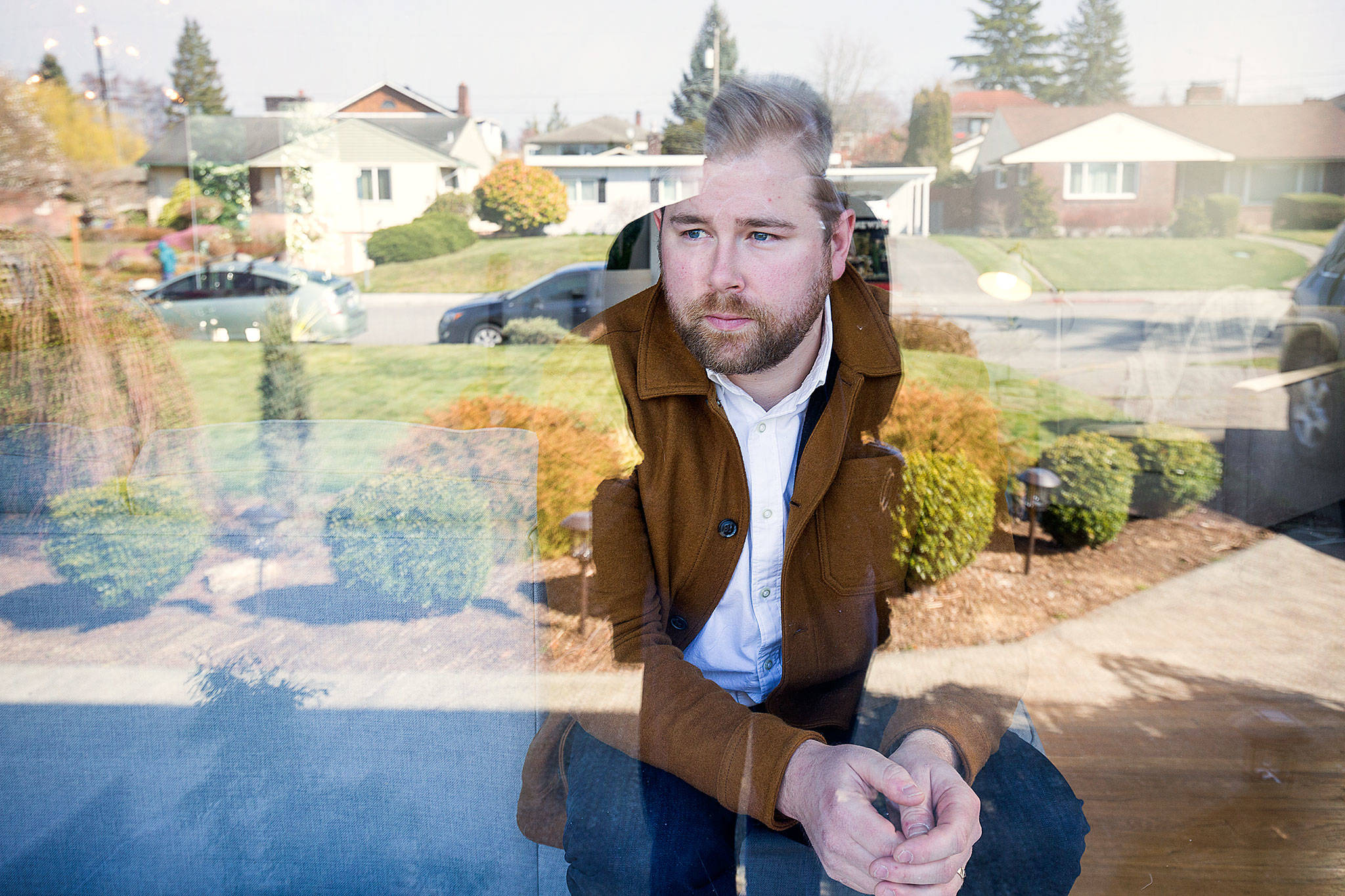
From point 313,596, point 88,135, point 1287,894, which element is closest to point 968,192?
point 313,596

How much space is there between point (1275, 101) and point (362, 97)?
6.18 ft

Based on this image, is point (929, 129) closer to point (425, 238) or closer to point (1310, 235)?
point (425, 238)

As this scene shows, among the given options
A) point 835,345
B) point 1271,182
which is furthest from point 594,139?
point 1271,182

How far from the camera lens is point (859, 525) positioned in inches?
37.9

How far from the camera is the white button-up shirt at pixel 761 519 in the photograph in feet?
3.02

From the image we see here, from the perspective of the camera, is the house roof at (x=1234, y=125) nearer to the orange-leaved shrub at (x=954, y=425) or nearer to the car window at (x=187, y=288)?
the orange-leaved shrub at (x=954, y=425)

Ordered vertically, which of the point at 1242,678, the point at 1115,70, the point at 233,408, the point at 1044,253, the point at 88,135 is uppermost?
the point at 88,135

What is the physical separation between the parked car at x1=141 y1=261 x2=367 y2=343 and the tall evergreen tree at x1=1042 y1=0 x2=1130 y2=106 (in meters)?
2.16

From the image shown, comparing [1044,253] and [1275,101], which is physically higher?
[1275,101]

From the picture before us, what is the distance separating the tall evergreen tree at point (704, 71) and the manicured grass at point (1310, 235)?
8.64 ft

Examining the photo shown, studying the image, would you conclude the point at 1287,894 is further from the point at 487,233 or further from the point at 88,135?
the point at 88,135

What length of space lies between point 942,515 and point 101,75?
7.33ft

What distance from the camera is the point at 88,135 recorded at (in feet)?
7.46

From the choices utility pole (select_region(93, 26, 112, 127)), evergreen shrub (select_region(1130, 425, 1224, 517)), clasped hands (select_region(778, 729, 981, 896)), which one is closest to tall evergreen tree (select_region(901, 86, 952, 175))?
clasped hands (select_region(778, 729, 981, 896))
